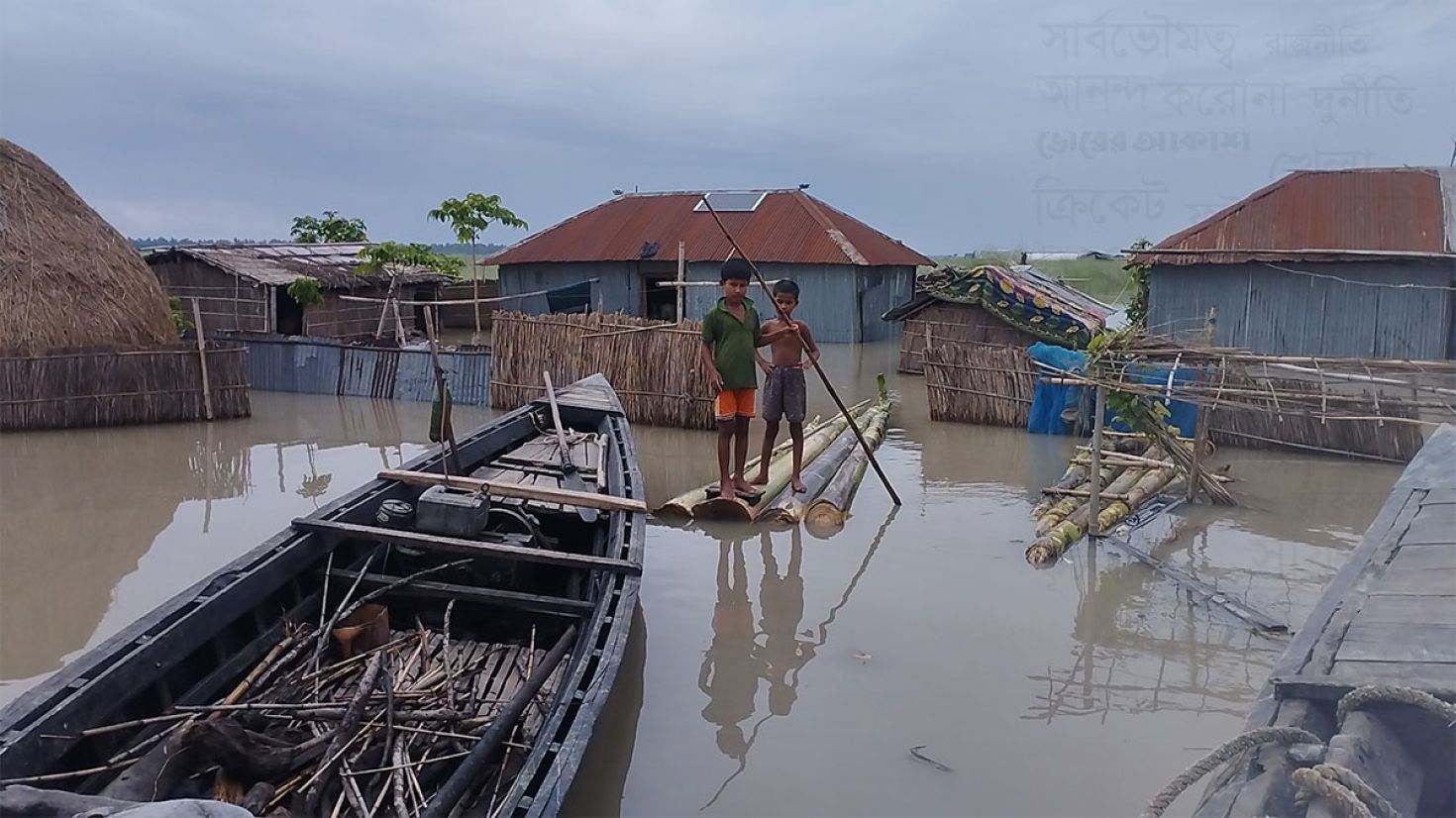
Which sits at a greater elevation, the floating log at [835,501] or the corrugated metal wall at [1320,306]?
the corrugated metal wall at [1320,306]

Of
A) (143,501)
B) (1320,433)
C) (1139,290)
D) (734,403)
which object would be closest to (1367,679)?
(734,403)

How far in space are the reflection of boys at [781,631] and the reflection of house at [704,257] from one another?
45.4 feet

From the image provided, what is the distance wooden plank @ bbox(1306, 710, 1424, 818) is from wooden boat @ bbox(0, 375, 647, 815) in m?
1.84

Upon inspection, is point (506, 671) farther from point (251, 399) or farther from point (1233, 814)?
point (251, 399)

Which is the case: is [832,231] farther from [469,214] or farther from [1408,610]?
[1408,610]

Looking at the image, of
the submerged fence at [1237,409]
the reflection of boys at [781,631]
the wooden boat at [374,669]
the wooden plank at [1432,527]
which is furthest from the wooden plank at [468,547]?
the submerged fence at [1237,409]

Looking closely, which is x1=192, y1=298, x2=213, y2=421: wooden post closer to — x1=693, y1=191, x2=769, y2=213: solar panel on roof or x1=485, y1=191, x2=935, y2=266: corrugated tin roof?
x1=485, y1=191, x2=935, y2=266: corrugated tin roof

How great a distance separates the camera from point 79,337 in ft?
37.3

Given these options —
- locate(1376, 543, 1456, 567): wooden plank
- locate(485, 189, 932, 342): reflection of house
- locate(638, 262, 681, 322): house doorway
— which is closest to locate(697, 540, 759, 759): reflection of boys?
locate(1376, 543, 1456, 567): wooden plank

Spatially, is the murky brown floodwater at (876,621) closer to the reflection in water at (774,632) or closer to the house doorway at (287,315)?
the reflection in water at (774,632)

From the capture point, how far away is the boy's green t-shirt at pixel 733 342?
257 inches

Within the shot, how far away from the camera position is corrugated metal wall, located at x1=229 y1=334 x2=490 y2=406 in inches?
508

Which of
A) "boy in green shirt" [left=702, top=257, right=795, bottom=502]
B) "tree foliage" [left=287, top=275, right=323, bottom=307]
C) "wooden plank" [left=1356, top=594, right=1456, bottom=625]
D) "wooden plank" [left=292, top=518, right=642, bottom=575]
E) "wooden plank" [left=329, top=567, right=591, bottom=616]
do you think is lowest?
"wooden plank" [left=329, top=567, right=591, bottom=616]

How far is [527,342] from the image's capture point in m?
11.9
